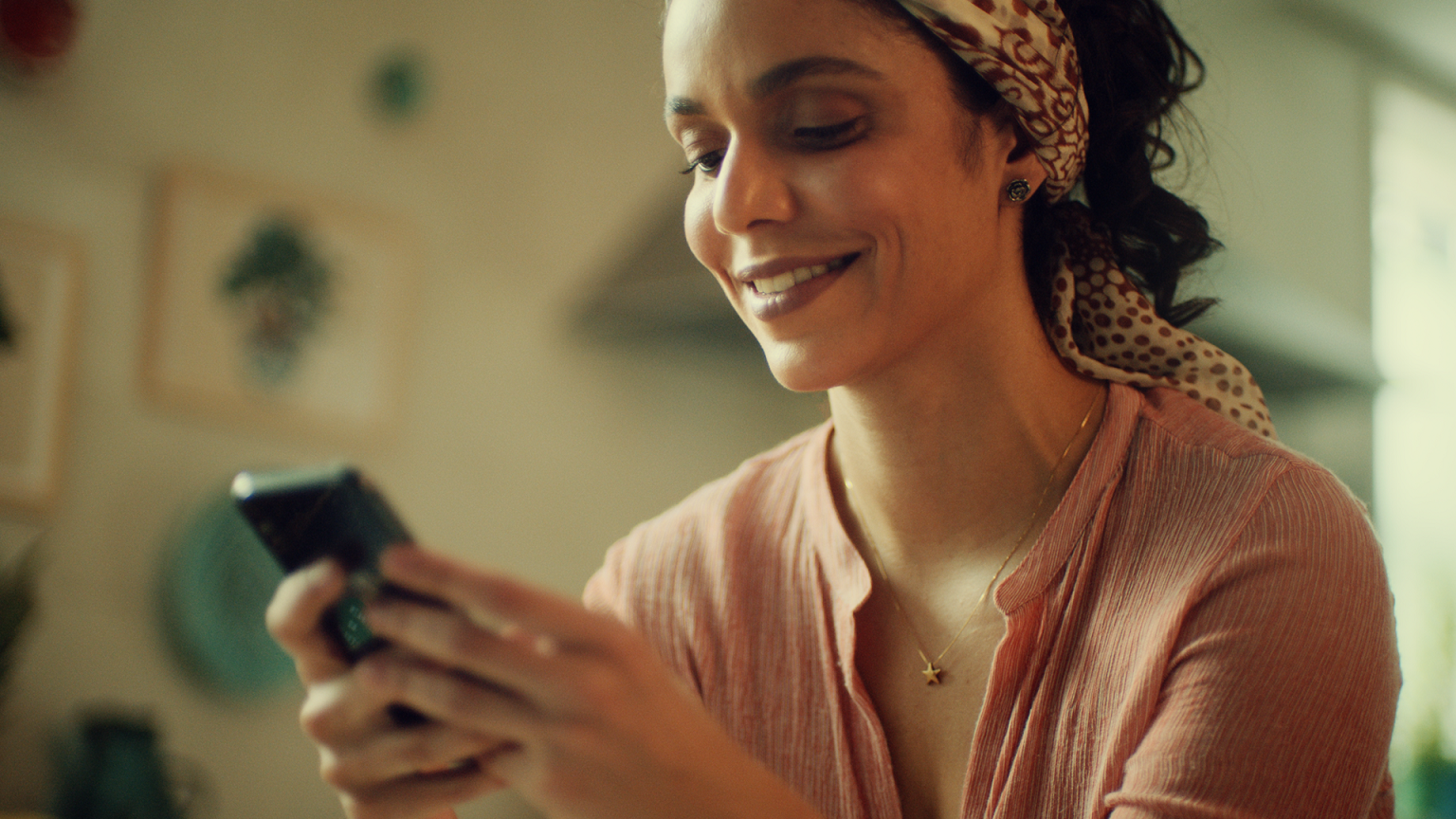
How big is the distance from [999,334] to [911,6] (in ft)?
0.92

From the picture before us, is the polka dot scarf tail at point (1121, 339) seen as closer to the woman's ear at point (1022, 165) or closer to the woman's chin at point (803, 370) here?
the woman's ear at point (1022, 165)

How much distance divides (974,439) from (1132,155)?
0.31 m

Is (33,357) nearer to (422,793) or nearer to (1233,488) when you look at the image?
(422,793)

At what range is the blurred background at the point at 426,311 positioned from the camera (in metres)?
2.02

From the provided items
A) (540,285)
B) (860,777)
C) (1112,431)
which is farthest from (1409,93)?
(860,777)

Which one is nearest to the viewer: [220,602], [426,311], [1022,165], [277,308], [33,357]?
[1022,165]

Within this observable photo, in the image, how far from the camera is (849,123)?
0.87 meters

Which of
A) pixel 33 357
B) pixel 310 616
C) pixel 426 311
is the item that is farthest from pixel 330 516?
pixel 426 311

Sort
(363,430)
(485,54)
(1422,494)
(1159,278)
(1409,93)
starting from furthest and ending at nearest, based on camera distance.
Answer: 1. (1409,93)
2. (1422,494)
3. (485,54)
4. (363,430)
5. (1159,278)

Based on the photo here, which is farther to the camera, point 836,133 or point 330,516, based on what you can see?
point 836,133

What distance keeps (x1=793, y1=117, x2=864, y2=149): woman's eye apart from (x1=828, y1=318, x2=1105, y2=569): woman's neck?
199 millimetres

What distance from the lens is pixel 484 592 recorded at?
1.70 ft

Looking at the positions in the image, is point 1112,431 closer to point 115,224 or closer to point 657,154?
point 115,224

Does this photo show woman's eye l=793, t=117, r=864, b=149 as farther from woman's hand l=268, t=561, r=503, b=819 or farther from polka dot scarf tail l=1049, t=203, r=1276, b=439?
woman's hand l=268, t=561, r=503, b=819
